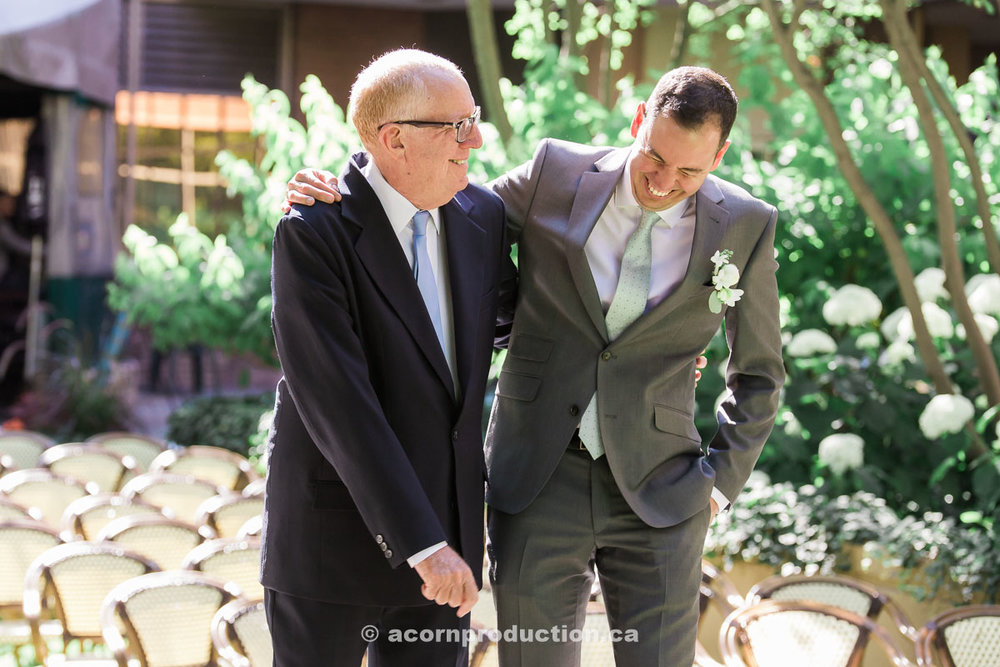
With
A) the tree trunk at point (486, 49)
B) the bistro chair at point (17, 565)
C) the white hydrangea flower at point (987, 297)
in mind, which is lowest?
the bistro chair at point (17, 565)

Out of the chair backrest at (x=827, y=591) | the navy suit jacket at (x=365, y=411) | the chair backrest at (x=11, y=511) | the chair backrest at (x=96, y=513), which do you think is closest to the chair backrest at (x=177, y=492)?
the chair backrest at (x=96, y=513)

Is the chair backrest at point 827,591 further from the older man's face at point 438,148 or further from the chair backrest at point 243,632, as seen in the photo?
the older man's face at point 438,148

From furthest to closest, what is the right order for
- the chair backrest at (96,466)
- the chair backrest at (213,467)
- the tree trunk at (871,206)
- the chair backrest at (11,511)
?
the chair backrest at (213,467) → the chair backrest at (96,466) → the tree trunk at (871,206) → the chair backrest at (11,511)

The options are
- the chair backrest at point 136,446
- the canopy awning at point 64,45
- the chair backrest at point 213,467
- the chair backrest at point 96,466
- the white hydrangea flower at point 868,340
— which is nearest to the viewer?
the white hydrangea flower at point 868,340

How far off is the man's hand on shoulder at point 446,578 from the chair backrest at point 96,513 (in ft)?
10.7

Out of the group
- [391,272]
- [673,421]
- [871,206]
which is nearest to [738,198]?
[673,421]

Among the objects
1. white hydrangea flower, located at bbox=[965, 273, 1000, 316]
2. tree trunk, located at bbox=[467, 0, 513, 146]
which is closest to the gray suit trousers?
white hydrangea flower, located at bbox=[965, 273, 1000, 316]

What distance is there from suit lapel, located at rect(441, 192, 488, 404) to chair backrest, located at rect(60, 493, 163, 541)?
3228 mm

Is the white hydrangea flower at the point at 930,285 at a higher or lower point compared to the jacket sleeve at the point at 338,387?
higher

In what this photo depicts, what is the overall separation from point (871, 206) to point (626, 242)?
11.6 feet

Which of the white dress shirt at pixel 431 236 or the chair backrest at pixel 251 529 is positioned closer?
the white dress shirt at pixel 431 236

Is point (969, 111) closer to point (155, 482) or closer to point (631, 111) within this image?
point (631, 111)

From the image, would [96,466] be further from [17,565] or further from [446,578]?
[446,578]

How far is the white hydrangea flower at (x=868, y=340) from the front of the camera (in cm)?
638
